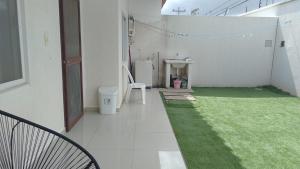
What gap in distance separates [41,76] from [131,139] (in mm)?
1397

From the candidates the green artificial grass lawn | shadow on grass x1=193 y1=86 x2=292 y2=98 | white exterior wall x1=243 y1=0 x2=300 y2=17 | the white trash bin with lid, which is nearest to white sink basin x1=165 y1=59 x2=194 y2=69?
shadow on grass x1=193 y1=86 x2=292 y2=98

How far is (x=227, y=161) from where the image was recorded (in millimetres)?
2709

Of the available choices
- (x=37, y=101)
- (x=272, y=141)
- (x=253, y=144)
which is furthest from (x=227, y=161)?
(x=37, y=101)

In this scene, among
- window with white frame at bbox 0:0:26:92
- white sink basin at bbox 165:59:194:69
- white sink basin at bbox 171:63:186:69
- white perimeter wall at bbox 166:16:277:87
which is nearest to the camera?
window with white frame at bbox 0:0:26:92

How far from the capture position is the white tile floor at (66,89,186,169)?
105 inches

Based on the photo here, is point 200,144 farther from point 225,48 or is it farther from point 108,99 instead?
point 225,48

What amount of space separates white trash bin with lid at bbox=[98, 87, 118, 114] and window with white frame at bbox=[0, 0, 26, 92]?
2.00 metres

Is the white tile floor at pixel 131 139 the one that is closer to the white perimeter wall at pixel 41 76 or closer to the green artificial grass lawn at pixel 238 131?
the green artificial grass lawn at pixel 238 131

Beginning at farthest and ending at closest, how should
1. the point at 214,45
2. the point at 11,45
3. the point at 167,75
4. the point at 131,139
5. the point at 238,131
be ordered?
the point at 214,45 < the point at 167,75 < the point at 238,131 < the point at 131,139 < the point at 11,45

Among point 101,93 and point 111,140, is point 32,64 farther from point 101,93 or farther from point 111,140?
point 101,93

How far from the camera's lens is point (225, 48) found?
289 inches

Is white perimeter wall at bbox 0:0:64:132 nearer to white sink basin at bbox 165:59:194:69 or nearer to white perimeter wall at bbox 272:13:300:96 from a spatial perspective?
white sink basin at bbox 165:59:194:69

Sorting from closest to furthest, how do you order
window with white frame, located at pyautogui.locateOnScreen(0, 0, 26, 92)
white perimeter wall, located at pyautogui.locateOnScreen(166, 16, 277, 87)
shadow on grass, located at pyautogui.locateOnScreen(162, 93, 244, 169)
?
window with white frame, located at pyautogui.locateOnScreen(0, 0, 26, 92) < shadow on grass, located at pyautogui.locateOnScreen(162, 93, 244, 169) < white perimeter wall, located at pyautogui.locateOnScreen(166, 16, 277, 87)

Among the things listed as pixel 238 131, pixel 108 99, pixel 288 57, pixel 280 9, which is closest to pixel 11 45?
pixel 108 99
